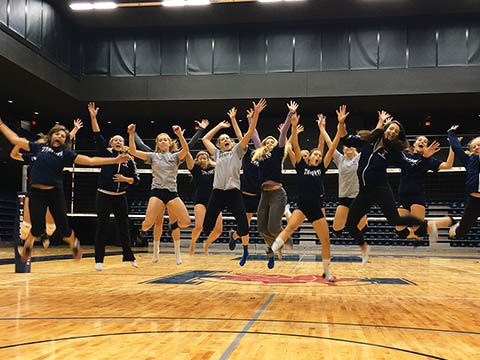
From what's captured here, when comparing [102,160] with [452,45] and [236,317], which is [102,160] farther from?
[452,45]

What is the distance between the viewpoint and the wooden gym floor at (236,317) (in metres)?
4.71

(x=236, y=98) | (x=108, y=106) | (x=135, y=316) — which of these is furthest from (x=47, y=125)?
(x=135, y=316)

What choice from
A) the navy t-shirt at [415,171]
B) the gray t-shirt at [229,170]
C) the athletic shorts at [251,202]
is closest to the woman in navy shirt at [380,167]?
the navy t-shirt at [415,171]

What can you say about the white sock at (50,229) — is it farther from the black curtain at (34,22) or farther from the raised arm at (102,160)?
the black curtain at (34,22)

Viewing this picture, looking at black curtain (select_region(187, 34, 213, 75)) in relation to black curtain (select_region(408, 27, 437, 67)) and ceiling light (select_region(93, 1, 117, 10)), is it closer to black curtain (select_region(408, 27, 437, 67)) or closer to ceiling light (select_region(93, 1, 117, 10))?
ceiling light (select_region(93, 1, 117, 10))

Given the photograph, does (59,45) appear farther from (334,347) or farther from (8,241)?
(334,347)

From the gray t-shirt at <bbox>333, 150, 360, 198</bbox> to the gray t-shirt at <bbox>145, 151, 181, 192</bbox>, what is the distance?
278 centimetres

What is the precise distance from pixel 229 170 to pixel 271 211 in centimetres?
112

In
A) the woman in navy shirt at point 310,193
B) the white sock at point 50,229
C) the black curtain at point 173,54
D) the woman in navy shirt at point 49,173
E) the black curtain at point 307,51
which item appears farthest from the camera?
the black curtain at point 173,54

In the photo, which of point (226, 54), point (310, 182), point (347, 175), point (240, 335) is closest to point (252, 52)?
point (226, 54)

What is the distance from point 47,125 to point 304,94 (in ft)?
46.3

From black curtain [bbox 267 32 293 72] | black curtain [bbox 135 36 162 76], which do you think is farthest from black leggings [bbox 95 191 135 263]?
black curtain [bbox 135 36 162 76]

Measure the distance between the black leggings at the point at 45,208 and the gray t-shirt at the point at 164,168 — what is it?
1.94 metres

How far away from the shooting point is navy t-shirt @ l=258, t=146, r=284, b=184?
8758 millimetres
